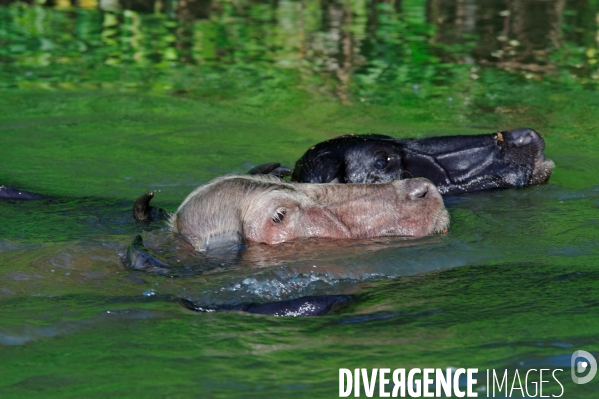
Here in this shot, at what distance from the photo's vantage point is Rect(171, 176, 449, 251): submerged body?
6.21 m

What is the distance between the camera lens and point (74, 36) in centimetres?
1573

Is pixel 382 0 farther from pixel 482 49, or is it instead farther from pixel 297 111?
pixel 297 111

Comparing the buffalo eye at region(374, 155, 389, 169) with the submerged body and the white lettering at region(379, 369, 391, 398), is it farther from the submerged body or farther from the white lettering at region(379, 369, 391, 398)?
the white lettering at region(379, 369, 391, 398)

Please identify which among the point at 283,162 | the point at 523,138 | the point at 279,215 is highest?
the point at 523,138

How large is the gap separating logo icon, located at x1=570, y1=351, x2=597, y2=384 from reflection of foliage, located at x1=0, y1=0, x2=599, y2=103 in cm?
793

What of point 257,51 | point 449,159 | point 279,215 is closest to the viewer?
point 279,215

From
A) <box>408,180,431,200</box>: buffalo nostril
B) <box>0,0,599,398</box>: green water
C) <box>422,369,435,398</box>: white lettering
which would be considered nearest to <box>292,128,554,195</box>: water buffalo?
<box>0,0,599,398</box>: green water

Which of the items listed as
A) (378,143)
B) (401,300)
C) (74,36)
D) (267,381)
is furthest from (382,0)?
(267,381)

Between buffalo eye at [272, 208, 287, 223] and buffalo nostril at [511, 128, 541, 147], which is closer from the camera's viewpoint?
buffalo eye at [272, 208, 287, 223]

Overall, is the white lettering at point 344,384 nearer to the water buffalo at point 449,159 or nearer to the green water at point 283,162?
the green water at point 283,162

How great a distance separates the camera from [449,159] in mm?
8047

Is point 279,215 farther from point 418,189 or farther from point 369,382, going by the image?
point 369,382

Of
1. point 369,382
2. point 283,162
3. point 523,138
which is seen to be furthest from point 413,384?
point 283,162

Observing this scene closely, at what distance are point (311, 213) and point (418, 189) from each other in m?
0.73
